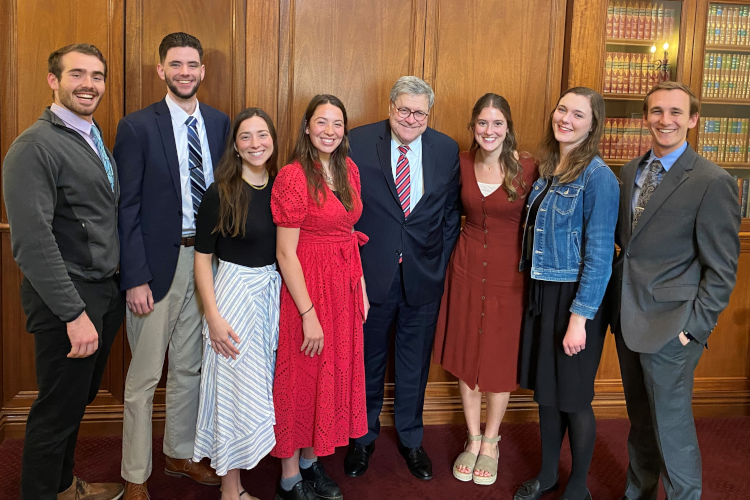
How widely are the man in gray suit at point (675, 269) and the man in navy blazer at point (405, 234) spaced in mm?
798

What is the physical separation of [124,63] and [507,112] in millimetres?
1867

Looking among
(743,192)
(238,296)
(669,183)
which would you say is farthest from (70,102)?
(743,192)

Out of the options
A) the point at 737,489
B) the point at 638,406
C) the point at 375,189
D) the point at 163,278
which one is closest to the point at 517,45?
the point at 375,189

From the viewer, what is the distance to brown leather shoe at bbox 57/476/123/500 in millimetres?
2480

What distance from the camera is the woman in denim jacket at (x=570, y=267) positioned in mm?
2281

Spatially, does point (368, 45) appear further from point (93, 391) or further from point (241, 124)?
point (93, 391)

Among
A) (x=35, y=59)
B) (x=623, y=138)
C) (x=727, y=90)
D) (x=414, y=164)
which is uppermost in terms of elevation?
(x=727, y=90)

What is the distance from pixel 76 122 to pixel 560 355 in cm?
206

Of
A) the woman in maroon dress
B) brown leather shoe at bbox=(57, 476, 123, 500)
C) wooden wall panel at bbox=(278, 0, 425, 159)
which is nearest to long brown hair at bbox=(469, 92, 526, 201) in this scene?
the woman in maroon dress

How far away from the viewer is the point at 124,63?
289 centimetres

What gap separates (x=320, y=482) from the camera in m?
2.54

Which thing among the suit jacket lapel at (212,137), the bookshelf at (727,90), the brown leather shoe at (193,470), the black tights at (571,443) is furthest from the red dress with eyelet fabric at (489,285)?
the bookshelf at (727,90)

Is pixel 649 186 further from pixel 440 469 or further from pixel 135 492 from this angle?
pixel 135 492

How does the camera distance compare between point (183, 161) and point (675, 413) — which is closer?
point (675, 413)
